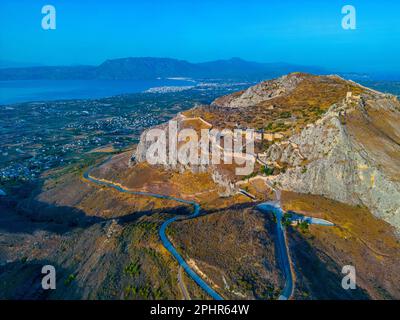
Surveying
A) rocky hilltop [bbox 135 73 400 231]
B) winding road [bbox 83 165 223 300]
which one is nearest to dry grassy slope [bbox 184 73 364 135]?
rocky hilltop [bbox 135 73 400 231]

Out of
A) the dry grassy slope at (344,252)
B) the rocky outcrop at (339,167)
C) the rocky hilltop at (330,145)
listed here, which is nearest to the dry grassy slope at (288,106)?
the rocky hilltop at (330,145)

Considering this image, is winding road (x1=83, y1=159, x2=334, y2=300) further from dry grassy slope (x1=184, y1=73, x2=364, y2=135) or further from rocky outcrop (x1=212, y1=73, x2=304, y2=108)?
rocky outcrop (x1=212, y1=73, x2=304, y2=108)

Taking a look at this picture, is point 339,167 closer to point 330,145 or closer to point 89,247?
point 330,145

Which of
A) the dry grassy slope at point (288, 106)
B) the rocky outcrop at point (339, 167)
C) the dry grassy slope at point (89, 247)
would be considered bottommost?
the dry grassy slope at point (89, 247)

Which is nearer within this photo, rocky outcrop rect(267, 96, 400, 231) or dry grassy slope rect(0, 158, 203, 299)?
dry grassy slope rect(0, 158, 203, 299)

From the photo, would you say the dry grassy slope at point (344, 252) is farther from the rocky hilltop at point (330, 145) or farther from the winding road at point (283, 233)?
the rocky hilltop at point (330, 145)

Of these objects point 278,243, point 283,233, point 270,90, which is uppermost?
point 270,90

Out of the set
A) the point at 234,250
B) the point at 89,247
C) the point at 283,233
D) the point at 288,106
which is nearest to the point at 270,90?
the point at 288,106

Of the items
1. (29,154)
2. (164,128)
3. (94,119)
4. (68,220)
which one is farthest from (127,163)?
(94,119)
